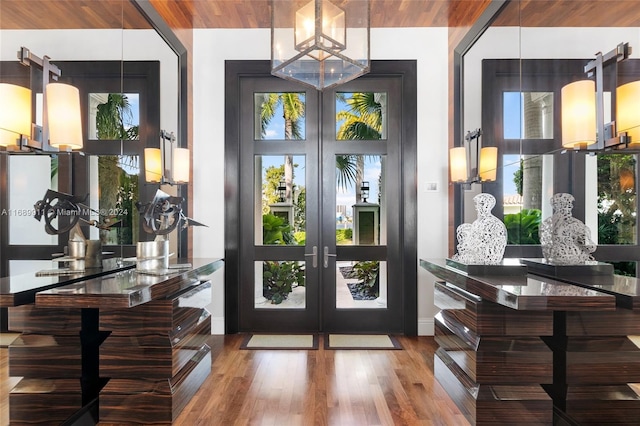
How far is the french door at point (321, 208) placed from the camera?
14.0 ft

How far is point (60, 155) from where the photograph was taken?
6.93ft

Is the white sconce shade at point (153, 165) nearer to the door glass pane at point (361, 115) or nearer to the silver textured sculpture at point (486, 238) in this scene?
the door glass pane at point (361, 115)

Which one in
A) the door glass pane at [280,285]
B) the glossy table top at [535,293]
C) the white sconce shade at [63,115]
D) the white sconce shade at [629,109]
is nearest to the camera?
the white sconce shade at [629,109]

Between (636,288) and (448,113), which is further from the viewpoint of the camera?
(448,113)

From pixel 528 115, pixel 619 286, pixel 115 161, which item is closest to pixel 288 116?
pixel 115 161

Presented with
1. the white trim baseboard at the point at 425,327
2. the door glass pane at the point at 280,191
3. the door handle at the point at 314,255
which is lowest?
the white trim baseboard at the point at 425,327

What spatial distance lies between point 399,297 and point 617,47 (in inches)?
118

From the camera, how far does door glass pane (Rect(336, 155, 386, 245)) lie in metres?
4.30

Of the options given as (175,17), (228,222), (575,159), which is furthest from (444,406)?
(175,17)

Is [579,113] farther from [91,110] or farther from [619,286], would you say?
[91,110]

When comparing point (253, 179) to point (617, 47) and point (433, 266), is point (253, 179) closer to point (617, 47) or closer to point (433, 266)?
point (433, 266)

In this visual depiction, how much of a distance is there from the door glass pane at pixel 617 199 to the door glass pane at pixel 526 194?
0.43 meters

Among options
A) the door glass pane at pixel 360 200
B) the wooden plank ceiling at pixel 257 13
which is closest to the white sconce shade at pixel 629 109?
the wooden plank ceiling at pixel 257 13

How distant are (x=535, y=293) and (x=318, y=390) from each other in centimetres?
164
